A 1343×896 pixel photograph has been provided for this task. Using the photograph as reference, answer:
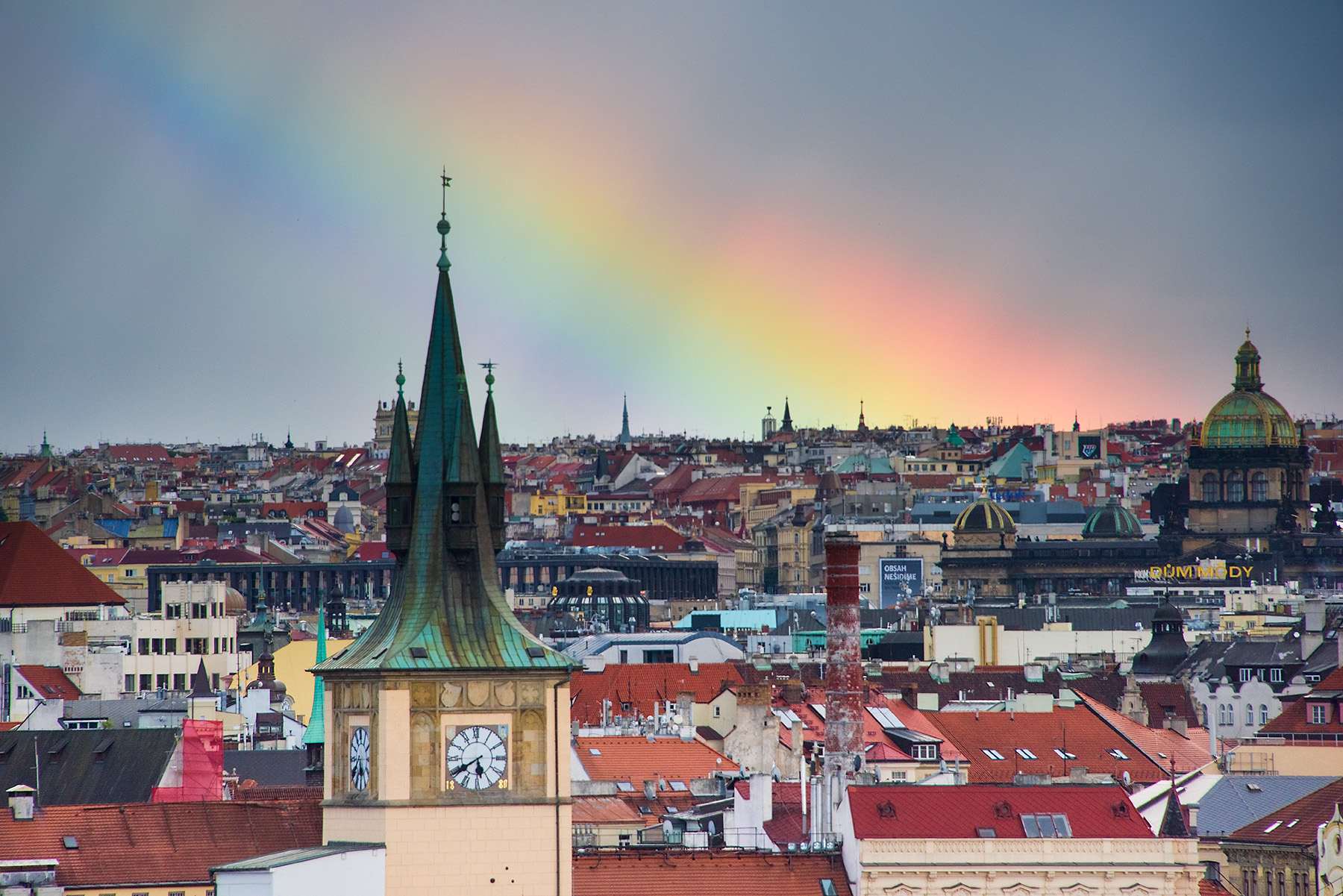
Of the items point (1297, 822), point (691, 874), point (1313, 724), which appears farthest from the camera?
point (1313, 724)

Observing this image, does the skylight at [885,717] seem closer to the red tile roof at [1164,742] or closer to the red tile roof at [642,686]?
the red tile roof at [1164,742]

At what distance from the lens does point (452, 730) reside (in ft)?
135

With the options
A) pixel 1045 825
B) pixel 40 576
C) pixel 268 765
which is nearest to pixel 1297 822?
pixel 1045 825

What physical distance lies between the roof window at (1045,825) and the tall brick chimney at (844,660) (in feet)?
56.4

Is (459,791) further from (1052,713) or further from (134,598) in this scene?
(134,598)

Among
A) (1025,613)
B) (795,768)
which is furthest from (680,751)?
(1025,613)

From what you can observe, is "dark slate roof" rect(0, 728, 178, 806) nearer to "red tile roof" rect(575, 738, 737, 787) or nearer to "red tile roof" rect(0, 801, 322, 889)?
"red tile roof" rect(0, 801, 322, 889)

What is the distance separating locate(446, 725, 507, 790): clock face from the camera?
134 feet

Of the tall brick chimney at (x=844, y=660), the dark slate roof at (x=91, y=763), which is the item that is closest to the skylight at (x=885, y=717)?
the tall brick chimney at (x=844, y=660)

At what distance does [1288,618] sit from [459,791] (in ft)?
392

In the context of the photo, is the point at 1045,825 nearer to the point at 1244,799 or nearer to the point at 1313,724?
the point at 1244,799

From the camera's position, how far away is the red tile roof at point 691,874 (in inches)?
2158

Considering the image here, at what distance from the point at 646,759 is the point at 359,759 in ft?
122

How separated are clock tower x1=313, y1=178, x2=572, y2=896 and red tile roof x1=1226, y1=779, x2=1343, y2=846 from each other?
3219cm
